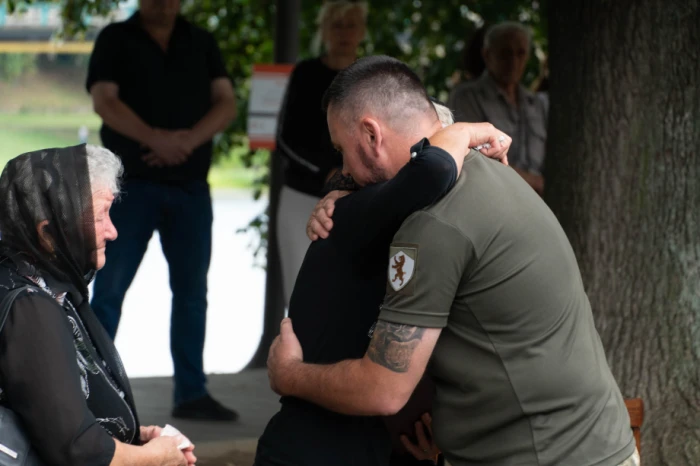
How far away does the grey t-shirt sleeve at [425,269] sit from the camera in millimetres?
2309

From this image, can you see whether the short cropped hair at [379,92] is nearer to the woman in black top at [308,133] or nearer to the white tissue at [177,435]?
the white tissue at [177,435]

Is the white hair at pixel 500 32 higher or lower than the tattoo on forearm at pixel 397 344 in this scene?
higher

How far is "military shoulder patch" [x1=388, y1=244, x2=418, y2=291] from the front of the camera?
231 centimetres

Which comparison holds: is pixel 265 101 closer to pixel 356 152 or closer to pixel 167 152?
pixel 167 152

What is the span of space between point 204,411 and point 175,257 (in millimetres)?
794

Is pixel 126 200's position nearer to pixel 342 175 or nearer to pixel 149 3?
pixel 149 3

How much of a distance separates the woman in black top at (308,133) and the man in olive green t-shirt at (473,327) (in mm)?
2976

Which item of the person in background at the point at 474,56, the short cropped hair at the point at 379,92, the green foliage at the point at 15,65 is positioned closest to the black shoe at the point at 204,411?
the person in background at the point at 474,56

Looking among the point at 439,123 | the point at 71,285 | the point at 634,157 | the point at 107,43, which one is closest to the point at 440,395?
the point at 439,123

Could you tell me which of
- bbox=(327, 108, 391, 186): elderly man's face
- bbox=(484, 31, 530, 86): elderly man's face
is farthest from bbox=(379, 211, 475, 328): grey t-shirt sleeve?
bbox=(484, 31, 530, 86): elderly man's face

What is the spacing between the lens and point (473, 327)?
7.89 feet

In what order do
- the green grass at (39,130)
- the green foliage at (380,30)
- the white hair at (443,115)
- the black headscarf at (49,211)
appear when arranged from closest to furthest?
the black headscarf at (49,211), the white hair at (443,115), the green grass at (39,130), the green foliage at (380,30)

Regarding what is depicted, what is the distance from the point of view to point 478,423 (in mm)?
2439

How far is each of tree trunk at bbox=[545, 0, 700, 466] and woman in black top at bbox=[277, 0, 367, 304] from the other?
159 cm
